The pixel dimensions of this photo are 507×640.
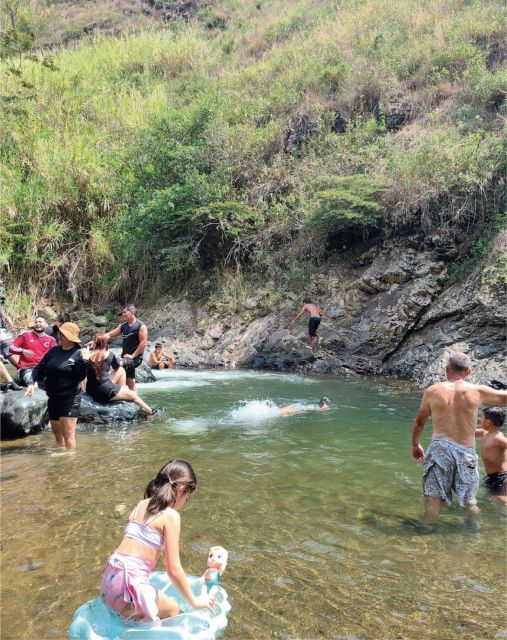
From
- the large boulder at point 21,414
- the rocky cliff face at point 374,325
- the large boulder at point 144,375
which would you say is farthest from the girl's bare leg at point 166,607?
the large boulder at point 144,375

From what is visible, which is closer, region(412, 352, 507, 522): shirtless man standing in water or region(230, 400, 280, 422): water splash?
region(412, 352, 507, 522): shirtless man standing in water

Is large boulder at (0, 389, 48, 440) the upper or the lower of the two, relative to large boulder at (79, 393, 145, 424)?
upper

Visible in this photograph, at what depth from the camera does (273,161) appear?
1761cm

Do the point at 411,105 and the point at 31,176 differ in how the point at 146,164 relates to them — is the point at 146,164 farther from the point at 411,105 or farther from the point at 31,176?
the point at 411,105

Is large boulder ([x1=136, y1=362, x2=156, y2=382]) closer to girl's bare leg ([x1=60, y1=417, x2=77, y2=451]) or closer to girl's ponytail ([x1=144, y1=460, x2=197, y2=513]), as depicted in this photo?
girl's bare leg ([x1=60, y1=417, x2=77, y2=451])

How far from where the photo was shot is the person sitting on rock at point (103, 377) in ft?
23.7

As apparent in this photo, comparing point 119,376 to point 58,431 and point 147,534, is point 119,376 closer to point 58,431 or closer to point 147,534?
point 58,431

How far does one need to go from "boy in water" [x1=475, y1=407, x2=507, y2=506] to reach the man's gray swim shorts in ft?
2.25

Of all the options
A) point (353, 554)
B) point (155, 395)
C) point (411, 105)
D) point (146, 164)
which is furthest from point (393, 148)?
point (353, 554)

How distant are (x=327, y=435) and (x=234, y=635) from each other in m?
4.51

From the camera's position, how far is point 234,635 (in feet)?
9.59

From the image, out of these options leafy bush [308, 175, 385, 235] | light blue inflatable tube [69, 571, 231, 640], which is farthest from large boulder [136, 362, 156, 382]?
light blue inflatable tube [69, 571, 231, 640]

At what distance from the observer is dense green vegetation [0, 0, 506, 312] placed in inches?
544

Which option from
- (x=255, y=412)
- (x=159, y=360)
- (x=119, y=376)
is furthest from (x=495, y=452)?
(x=159, y=360)
